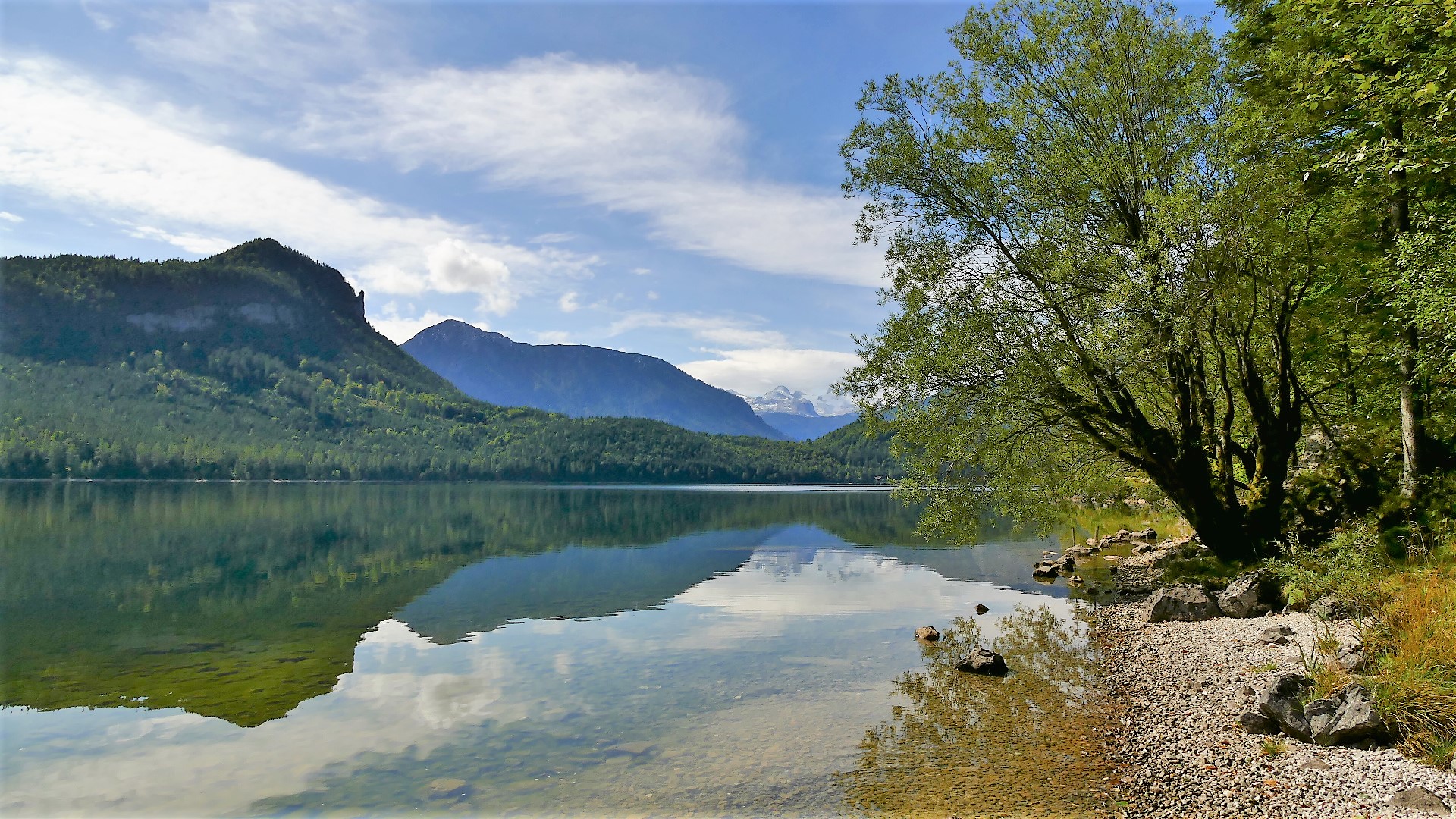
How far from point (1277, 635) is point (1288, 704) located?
6105 mm

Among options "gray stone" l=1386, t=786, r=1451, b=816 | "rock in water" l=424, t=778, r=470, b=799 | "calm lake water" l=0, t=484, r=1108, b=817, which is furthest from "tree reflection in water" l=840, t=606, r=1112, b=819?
"rock in water" l=424, t=778, r=470, b=799

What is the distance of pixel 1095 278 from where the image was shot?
20.9 m

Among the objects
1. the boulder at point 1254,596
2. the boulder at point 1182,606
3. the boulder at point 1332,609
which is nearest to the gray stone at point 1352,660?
the boulder at point 1332,609

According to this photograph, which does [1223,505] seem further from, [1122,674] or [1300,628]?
[1122,674]

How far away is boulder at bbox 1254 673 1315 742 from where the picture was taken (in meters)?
10.8

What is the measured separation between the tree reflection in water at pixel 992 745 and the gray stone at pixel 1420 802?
3.11 m

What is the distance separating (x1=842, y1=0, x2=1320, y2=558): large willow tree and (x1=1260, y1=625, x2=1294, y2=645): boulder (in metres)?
6.77

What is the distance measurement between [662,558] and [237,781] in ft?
116

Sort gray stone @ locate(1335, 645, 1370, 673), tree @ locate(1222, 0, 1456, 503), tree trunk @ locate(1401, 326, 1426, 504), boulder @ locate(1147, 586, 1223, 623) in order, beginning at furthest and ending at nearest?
boulder @ locate(1147, 586, 1223, 623) < tree trunk @ locate(1401, 326, 1426, 504) < tree @ locate(1222, 0, 1456, 503) < gray stone @ locate(1335, 645, 1370, 673)

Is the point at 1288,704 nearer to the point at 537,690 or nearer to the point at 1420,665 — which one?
the point at 1420,665

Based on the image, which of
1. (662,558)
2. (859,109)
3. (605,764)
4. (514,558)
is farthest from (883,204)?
(514,558)

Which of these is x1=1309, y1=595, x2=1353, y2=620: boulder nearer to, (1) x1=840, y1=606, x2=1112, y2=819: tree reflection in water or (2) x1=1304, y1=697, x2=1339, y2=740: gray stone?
(1) x1=840, y1=606, x2=1112, y2=819: tree reflection in water

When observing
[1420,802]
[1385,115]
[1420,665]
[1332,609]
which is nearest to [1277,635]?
[1332,609]

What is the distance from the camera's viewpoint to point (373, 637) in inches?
963
